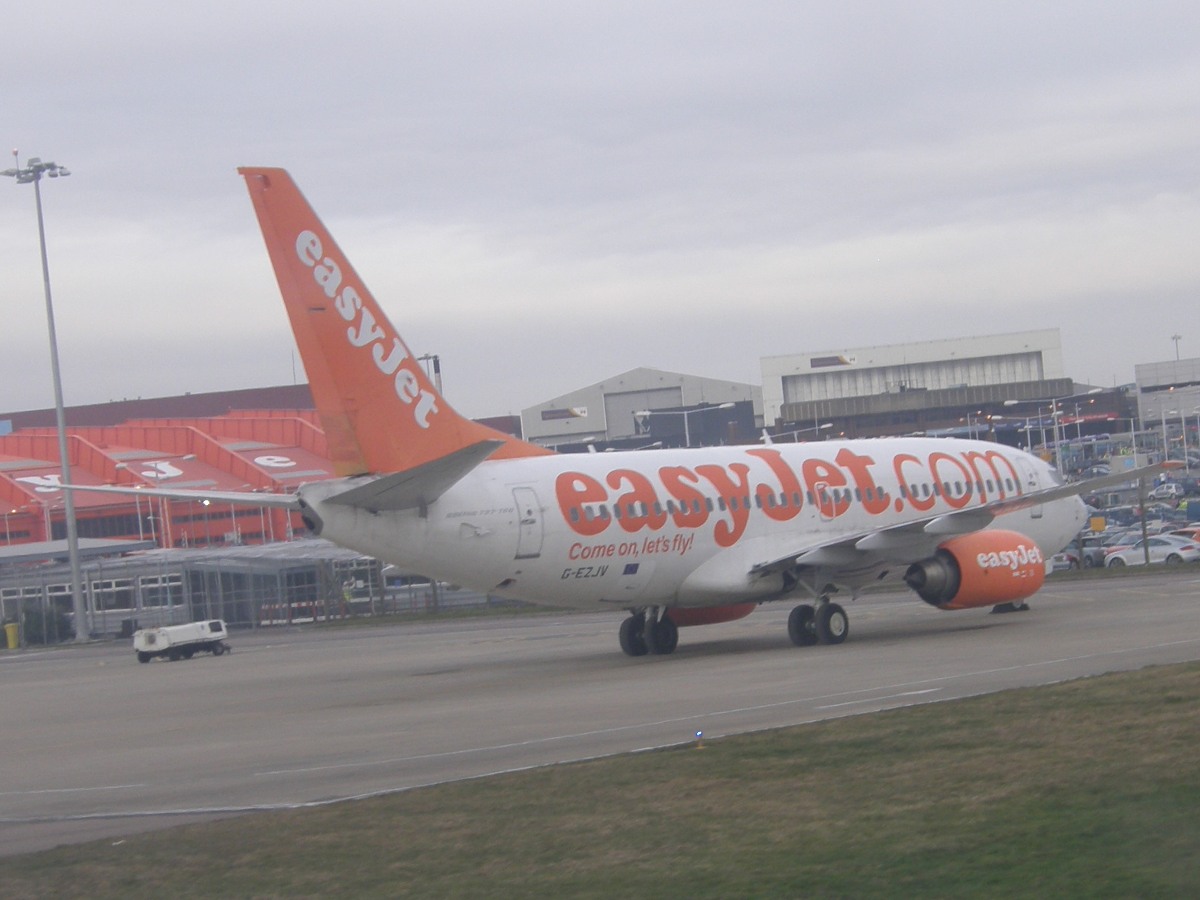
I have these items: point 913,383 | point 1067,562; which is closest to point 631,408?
point 913,383

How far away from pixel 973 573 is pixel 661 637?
6.00m

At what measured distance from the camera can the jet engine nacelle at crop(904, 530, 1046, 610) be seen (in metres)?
29.1

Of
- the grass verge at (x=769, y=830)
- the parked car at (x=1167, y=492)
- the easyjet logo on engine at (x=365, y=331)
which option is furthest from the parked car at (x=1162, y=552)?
the grass verge at (x=769, y=830)

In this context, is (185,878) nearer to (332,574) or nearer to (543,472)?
(543,472)

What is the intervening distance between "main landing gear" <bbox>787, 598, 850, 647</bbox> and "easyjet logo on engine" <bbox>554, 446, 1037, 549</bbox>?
1906 millimetres

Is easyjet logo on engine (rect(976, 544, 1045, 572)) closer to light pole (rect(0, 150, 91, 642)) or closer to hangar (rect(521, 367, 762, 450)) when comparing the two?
light pole (rect(0, 150, 91, 642))

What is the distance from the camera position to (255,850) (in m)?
11.7

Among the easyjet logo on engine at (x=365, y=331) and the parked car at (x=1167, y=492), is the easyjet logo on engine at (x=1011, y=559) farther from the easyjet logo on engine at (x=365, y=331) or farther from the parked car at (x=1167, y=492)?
the parked car at (x=1167, y=492)

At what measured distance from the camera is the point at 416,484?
24.3 meters

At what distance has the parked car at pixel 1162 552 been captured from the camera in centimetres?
5350

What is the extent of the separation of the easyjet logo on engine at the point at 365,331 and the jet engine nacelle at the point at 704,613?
284 inches

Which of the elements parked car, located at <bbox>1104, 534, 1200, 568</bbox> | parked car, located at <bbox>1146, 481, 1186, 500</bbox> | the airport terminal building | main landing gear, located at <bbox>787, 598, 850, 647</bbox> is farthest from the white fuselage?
the airport terminal building

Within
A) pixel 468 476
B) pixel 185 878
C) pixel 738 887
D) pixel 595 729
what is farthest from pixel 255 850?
pixel 468 476

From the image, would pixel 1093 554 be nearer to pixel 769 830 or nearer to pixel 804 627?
pixel 804 627
